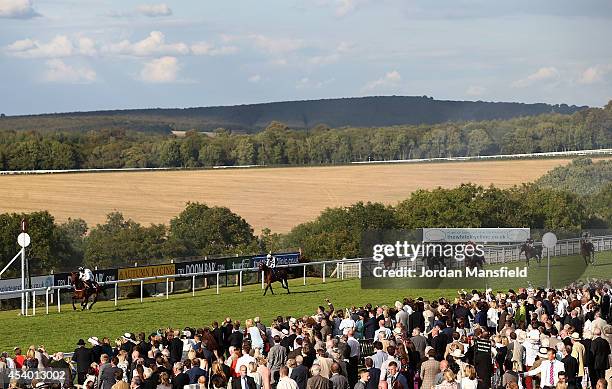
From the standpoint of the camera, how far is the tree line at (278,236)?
43.1 m

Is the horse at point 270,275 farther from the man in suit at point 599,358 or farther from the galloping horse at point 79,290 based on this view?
the man in suit at point 599,358

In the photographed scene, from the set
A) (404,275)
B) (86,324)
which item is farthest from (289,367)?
(404,275)

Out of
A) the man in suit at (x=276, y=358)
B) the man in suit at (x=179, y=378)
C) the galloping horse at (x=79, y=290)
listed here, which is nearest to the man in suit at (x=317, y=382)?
the man in suit at (x=179, y=378)

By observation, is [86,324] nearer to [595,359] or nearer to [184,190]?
[595,359]

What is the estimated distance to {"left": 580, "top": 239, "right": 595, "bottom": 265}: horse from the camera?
33.6 metres

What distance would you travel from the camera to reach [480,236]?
31031 mm

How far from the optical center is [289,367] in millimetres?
12734

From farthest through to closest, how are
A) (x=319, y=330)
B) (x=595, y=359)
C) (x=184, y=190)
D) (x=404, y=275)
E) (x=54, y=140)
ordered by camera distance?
(x=54, y=140) → (x=184, y=190) → (x=404, y=275) → (x=319, y=330) → (x=595, y=359)

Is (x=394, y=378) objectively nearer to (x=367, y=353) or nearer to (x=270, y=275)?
(x=367, y=353)

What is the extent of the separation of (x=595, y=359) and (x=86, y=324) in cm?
1202

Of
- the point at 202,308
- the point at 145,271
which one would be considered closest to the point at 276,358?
the point at 202,308

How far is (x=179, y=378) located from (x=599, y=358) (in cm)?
628

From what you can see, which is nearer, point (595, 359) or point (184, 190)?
point (595, 359)

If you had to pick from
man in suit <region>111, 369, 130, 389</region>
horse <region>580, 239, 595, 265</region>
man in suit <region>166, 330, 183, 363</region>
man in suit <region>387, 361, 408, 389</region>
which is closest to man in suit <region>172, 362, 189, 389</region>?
man in suit <region>111, 369, 130, 389</region>
